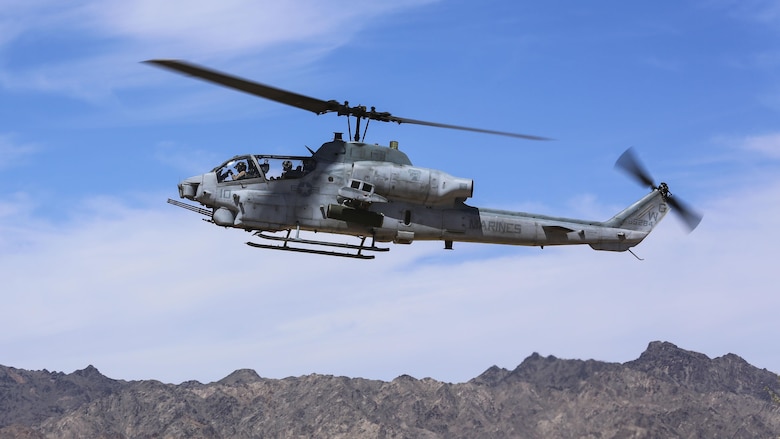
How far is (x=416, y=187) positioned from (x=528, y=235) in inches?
203

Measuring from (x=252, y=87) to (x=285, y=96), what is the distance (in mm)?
1966

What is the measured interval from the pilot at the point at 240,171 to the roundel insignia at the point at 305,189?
7.09 ft

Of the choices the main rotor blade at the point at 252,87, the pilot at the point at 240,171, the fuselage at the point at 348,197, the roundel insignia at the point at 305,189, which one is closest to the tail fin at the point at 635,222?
the fuselage at the point at 348,197

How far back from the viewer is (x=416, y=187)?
4025 centimetres

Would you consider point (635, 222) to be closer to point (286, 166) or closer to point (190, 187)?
point (286, 166)

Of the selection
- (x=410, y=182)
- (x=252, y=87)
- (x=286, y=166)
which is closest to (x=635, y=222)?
(x=410, y=182)

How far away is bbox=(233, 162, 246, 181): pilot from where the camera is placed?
3997 cm

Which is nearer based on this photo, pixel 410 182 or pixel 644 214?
pixel 410 182

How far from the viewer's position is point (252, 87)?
36281 millimetres

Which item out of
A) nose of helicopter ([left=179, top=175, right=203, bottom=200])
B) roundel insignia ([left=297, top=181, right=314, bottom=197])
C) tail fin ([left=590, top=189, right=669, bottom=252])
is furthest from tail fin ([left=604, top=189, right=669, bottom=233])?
nose of helicopter ([left=179, top=175, right=203, bottom=200])

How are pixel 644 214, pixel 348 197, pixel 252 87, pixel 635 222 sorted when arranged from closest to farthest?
pixel 252 87 < pixel 348 197 < pixel 635 222 < pixel 644 214

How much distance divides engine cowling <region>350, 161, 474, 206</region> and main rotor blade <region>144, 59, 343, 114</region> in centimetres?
257

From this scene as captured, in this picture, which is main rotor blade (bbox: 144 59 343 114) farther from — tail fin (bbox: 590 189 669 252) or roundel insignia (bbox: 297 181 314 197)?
tail fin (bbox: 590 189 669 252)

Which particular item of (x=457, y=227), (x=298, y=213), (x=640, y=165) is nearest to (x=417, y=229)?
(x=457, y=227)
